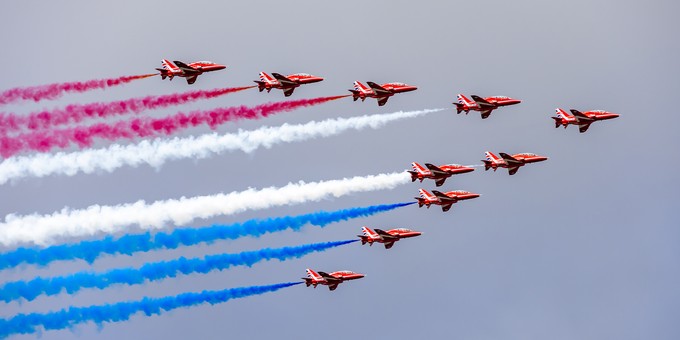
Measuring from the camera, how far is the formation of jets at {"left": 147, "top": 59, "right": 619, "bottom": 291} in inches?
4641

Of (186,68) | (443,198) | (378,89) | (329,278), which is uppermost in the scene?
(186,68)

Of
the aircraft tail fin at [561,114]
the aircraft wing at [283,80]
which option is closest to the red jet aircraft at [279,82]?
the aircraft wing at [283,80]

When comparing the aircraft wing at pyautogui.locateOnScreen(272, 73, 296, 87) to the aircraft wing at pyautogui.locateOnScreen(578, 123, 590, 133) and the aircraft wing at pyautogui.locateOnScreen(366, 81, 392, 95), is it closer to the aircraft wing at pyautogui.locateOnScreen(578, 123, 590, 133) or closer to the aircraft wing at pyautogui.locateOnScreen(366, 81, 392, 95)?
the aircraft wing at pyautogui.locateOnScreen(366, 81, 392, 95)

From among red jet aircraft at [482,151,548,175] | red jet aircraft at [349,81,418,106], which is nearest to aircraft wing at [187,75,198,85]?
red jet aircraft at [349,81,418,106]

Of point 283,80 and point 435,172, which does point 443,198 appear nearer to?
point 435,172

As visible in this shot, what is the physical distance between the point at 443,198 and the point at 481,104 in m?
7.79

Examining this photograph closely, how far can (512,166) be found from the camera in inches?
5049

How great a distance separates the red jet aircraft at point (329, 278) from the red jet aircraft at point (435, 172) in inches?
370

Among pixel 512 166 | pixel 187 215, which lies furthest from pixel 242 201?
pixel 512 166

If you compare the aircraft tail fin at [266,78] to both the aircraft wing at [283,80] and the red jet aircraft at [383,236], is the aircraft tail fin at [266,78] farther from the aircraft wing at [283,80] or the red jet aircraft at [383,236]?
the red jet aircraft at [383,236]

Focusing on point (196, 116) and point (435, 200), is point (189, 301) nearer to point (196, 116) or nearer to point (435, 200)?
point (196, 116)

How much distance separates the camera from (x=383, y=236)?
4983 inches

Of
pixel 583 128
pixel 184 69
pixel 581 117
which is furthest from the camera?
pixel 583 128

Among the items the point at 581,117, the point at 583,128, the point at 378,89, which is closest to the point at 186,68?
the point at 378,89
